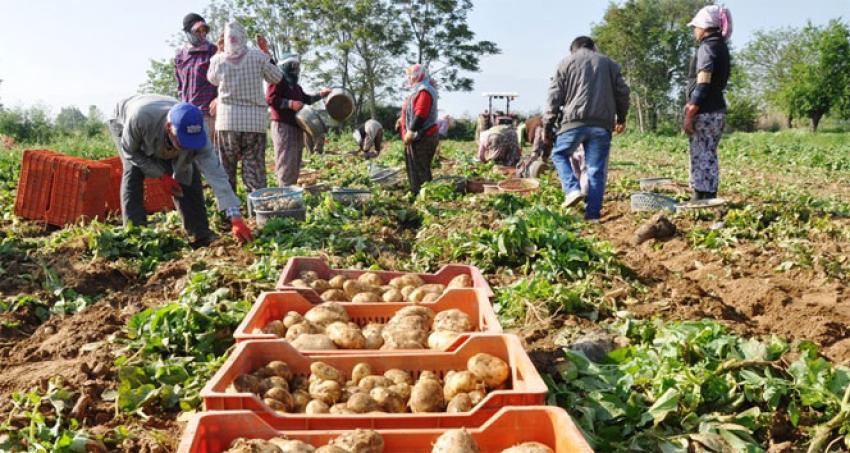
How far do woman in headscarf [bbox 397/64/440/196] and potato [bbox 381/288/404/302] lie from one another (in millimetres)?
4469

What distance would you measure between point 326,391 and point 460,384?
517 mm

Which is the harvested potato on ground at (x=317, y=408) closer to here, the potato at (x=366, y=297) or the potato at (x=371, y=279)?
the potato at (x=366, y=297)

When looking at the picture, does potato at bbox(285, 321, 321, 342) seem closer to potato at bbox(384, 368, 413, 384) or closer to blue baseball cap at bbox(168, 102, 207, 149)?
potato at bbox(384, 368, 413, 384)

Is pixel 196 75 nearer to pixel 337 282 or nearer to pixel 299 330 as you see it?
pixel 337 282

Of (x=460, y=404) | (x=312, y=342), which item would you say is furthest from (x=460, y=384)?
(x=312, y=342)

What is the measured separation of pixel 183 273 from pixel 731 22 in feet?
18.5

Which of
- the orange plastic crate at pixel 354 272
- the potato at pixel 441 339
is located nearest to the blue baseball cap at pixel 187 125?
the orange plastic crate at pixel 354 272

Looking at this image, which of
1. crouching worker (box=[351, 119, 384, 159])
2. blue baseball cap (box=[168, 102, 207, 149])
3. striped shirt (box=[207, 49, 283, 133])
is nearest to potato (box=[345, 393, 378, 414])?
blue baseball cap (box=[168, 102, 207, 149])

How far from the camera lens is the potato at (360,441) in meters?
1.93

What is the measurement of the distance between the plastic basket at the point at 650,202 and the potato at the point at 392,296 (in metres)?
4.29

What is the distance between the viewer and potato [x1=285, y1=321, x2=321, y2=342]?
117 inches

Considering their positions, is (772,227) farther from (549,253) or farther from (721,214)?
(549,253)

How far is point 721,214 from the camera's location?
6.33 metres

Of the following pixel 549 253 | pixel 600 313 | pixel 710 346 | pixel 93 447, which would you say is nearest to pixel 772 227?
pixel 549 253
